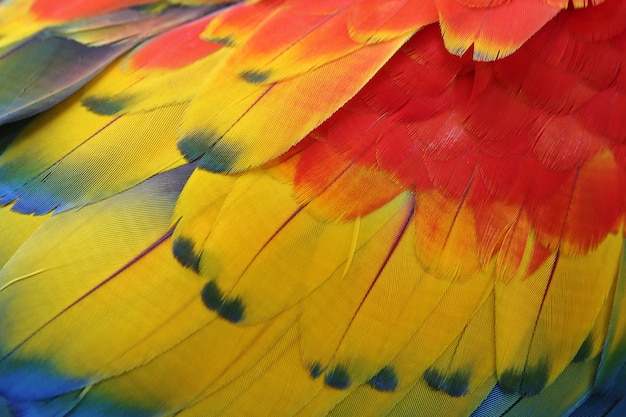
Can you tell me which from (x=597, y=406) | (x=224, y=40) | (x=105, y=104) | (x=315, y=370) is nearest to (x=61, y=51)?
(x=105, y=104)

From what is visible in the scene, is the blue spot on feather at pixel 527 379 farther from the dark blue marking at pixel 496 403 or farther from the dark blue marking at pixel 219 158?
the dark blue marking at pixel 219 158

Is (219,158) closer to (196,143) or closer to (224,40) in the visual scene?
(196,143)

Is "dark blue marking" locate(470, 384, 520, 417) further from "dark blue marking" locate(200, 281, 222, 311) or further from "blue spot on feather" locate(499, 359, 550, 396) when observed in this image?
"dark blue marking" locate(200, 281, 222, 311)

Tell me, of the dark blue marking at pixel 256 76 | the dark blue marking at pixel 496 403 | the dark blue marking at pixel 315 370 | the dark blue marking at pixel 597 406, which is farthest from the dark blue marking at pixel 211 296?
the dark blue marking at pixel 597 406

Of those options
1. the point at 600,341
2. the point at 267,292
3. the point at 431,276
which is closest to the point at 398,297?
the point at 431,276

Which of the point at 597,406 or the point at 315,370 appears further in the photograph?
the point at 597,406

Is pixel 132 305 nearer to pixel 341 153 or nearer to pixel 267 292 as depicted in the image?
pixel 267 292
